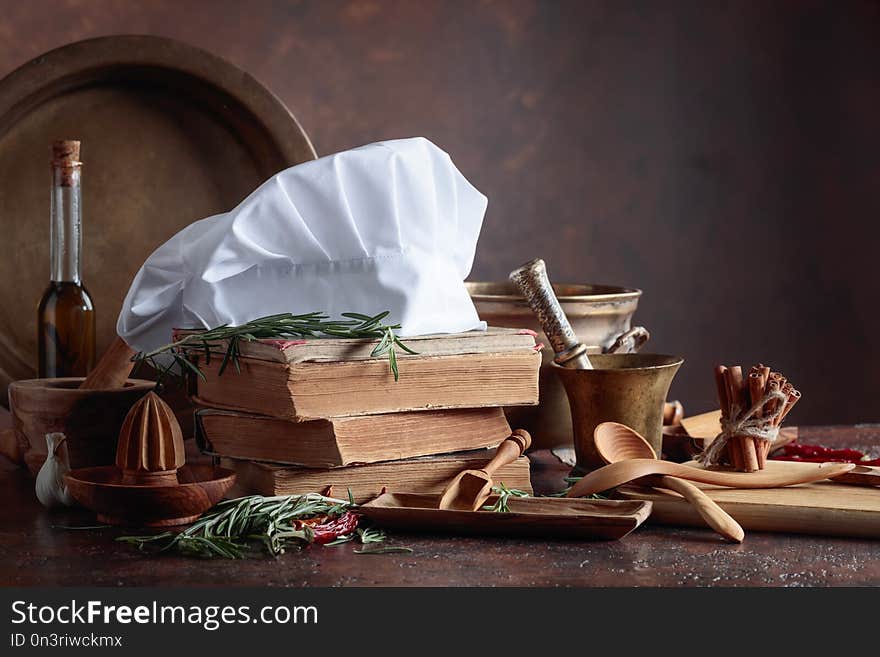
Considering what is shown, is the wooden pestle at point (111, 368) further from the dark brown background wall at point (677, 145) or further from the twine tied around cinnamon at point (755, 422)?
the dark brown background wall at point (677, 145)

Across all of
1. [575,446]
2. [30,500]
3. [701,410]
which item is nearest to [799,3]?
[701,410]

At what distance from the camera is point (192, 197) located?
1.56 metres

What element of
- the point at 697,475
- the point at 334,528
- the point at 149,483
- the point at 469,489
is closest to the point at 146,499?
the point at 149,483

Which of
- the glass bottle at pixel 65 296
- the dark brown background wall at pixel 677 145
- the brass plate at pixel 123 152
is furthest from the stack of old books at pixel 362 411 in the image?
the dark brown background wall at pixel 677 145

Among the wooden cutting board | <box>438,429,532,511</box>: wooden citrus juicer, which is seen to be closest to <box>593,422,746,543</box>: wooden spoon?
the wooden cutting board

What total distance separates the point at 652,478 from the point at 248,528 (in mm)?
370

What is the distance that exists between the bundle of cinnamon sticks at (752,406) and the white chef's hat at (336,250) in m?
0.27

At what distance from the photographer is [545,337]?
1.22 meters

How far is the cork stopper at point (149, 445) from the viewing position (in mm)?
918

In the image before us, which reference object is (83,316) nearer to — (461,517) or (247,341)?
(247,341)

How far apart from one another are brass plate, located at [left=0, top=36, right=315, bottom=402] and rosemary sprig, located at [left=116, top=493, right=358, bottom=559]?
652mm

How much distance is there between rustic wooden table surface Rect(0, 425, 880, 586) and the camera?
80 centimetres

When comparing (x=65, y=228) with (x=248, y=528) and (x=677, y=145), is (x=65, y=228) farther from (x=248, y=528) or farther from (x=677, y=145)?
(x=677, y=145)

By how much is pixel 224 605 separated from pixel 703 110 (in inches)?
71.2
